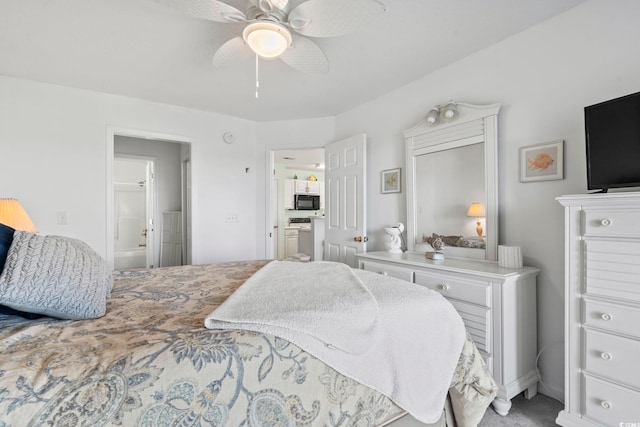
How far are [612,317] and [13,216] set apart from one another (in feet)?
12.9

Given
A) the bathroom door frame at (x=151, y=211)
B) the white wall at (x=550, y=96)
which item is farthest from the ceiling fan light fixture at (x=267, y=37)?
the bathroom door frame at (x=151, y=211)

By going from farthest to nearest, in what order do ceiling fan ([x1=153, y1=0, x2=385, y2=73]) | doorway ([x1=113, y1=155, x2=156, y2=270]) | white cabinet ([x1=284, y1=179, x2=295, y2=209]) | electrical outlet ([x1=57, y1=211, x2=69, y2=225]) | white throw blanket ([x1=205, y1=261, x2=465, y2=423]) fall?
white cabinet ([x1=284, y1=179, x2=295, y2=209]) < doorway ([x1=113, y1=155, x2=156, y2=270]) < electrical outlet ([x1=57, y1=211, x2=69, y2=225]) < ceiling fan ([x1=153, y1=0, x2=385, y2=73]) < white throw blanket ([x1=205, y1=261, x2=465, y2=423])

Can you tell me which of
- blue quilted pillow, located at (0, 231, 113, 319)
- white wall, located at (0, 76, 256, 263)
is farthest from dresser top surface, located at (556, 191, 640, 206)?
white wall, located at (0, 76, 256, 263)

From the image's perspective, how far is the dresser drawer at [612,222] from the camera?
4.35 ft

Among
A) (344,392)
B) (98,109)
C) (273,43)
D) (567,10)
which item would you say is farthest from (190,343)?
(98,109)

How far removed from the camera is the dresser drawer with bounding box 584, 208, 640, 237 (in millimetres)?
1327

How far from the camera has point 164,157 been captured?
475 centimetres

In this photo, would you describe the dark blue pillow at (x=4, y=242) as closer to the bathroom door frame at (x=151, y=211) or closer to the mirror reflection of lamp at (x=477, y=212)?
the mirror reflection of lamp at (x=477, y=212)

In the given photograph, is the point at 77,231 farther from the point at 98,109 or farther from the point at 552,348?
the point at 552,348

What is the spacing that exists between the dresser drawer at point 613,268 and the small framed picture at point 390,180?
1679 millimetres

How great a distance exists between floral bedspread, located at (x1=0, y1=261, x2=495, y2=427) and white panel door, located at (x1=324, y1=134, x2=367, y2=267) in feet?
7.39

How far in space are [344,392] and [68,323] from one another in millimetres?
927

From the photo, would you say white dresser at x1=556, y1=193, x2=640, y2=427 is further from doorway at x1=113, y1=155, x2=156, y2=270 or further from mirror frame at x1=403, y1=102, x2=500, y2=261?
doorway at x1=113, y1=155, x2=156, y2=270

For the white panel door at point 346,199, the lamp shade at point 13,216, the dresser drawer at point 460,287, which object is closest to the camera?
the dresser drawer at point 460,287
